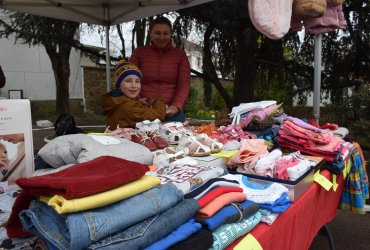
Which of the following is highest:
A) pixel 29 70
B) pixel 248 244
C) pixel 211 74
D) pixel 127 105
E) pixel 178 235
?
pixel 29 70

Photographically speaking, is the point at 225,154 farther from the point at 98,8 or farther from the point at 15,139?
the point at 98,8

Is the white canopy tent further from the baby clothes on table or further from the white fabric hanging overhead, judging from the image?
the baby clothes on table

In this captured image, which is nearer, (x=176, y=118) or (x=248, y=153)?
(x=248, y=153)

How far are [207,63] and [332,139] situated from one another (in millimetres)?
3266

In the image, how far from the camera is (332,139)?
5.84ft

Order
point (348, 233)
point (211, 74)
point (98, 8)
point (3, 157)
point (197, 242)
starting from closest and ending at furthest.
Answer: point (197, 242)
point (3, 157)
point (348, 233)
point (98, 8)
point (211, 74)

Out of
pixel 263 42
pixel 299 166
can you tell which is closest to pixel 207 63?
pixel 263 42

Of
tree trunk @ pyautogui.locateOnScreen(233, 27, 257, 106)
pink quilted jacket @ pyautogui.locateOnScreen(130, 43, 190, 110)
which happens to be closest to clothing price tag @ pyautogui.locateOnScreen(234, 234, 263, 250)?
pink quilted jacket @ pyautogui.locateOnScreen(130, 43, 190, 110)

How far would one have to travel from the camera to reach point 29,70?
11.8m

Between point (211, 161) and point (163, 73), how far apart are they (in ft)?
4.69

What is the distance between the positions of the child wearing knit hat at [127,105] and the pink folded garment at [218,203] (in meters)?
1.20

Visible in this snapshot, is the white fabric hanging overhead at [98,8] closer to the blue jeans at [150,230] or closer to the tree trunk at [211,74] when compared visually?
the tree trunk at [211,74]

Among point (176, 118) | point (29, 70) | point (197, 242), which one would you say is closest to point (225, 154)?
point (197, 242)

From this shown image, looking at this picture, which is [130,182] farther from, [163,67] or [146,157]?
[163,67]
